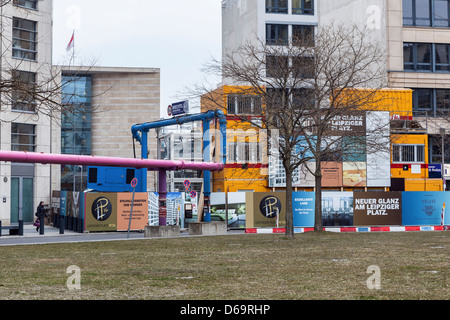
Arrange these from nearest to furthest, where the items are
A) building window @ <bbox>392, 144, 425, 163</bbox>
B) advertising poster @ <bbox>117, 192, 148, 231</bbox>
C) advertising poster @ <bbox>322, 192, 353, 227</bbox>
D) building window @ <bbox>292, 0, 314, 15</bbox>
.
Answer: advertising poster @ <bbox>117, 192, 148, 231</bbox>, advertising poster @ <bbox>322, 192, 353, 227</bbox>, building window @ <bbox>392, 144, 425, 163</bbox>, building window @ <bbox>292, 0, 314, 15</bbox>

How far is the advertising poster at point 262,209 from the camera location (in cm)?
3897

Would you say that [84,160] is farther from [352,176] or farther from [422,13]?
[422,13]

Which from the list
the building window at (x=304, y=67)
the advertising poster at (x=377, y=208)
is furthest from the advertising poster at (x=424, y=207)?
the building window at (x=304, y=67)

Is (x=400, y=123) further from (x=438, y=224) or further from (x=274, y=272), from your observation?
(x=274, y=272)

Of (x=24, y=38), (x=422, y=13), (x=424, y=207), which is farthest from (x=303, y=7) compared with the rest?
(x=424, y=207)

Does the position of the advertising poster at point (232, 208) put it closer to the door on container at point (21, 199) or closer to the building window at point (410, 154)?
the door on container at point (21, 199)

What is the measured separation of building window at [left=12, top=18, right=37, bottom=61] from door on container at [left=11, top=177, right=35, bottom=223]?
8200 millimetres

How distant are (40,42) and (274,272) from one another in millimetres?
38199

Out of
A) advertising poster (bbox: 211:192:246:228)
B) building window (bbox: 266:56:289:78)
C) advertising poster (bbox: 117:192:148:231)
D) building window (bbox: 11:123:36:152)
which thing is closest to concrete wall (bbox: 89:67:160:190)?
building window (bbox: 11:123:36:152)

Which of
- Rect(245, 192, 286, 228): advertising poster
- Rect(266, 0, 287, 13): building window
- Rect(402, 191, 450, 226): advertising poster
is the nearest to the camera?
Rect(245, 192, 286, 228): advertising poster

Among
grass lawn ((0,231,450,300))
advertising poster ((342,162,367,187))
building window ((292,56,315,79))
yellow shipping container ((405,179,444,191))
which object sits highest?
building window ((292,56,315,79))

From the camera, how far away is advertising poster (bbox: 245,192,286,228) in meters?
39.0

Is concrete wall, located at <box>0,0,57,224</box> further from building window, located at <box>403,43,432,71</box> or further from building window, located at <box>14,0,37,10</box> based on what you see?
building window, located at <box>403,43,432,71</box>
